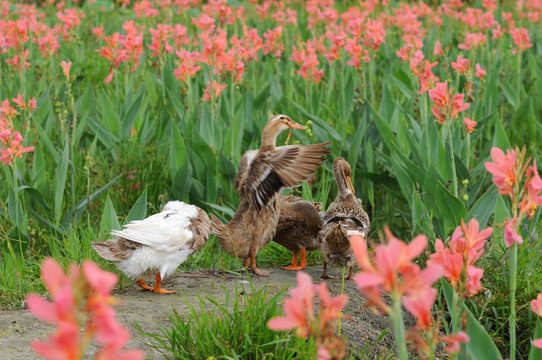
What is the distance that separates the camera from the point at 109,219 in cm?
366

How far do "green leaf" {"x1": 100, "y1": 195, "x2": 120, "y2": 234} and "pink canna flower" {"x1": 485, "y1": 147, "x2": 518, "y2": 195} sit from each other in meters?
2.36

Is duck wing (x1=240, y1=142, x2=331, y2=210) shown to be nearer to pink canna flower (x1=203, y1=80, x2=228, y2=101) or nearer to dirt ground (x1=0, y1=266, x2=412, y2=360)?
dirt ground (x1=0, y1=266, x2=412, y2=360)

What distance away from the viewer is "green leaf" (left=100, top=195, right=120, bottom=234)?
3.63 m

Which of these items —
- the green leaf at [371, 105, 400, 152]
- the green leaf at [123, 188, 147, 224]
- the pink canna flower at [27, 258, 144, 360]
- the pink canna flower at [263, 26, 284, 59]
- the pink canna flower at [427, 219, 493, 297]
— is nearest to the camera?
the pink canna flower at [27, 258, 144, 360]

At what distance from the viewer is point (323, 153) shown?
3.26m

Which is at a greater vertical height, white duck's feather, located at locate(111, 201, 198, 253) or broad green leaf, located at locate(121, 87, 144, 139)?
white duck's feather, located at locate(111, 201, 198, 253)

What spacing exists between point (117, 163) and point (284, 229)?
144 cm

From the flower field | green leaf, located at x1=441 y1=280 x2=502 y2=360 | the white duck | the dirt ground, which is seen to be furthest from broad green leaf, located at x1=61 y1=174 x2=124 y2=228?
green leaf, located at x1=441 y1=280 x2=502 y2=360

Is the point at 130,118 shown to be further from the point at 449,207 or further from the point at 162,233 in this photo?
the point at 449,207

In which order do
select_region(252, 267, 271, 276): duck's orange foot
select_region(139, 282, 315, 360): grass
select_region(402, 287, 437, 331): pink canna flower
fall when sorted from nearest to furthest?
select_region(402, 287, 437, 331): pink canna flower → select_region(139, 282, 315, 360): grass → select_region(252, 267, 271, 276): duck's orange foot

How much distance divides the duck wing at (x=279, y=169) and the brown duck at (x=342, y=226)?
0.29 meters

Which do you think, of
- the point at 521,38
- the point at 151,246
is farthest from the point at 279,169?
the point at 521,38

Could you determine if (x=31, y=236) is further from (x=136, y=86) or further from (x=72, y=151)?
(x=136, y=86)

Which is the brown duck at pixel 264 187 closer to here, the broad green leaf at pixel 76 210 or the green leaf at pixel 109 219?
the green leaf at pixel 109 219
